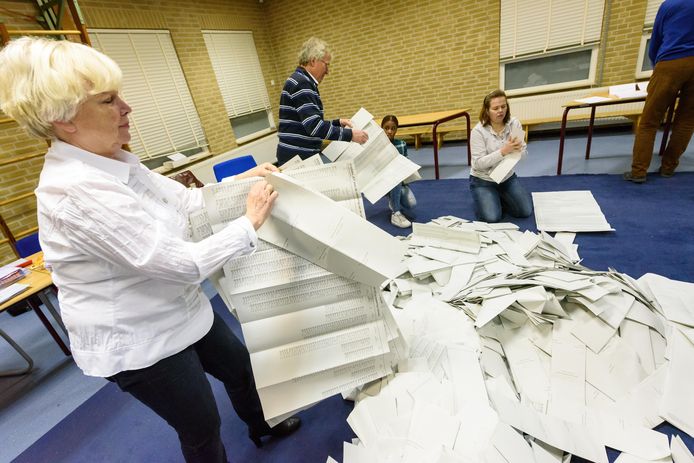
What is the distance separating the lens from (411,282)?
6.87 feet

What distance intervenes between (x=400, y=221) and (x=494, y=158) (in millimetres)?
950

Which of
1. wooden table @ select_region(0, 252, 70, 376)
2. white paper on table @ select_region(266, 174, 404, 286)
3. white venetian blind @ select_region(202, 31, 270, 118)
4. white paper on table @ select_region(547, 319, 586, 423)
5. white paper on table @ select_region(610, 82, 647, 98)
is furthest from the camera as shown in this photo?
white venetian blind @ select_region(202, 31, 270, 118)

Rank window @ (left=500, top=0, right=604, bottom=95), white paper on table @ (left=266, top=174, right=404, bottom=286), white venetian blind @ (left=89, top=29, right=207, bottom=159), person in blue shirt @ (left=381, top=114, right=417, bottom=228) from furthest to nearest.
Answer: window @ (left=500, top=0, right=604, bottom=95), white venetian blind @ (left=89, top=29, right=207, bottom=159), person in blue shirt @ (left=381, top=114, right=417, bottom=228), white paper on table @ (left=266, top=174, right=404, bottom=286)

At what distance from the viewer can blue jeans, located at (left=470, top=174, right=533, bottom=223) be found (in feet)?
9.24

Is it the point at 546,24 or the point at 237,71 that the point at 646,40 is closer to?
the point at 546,24

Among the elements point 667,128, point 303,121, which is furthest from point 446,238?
point 667,128

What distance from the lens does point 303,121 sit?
2.34 m

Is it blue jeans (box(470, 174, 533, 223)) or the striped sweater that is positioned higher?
the striped sweater

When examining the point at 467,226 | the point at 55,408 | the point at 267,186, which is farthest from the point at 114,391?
the point at 467,226

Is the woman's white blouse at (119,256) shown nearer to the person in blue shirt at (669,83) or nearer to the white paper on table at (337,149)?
the white paper on table at (337,149)

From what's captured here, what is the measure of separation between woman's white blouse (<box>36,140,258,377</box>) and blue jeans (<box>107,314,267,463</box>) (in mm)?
53

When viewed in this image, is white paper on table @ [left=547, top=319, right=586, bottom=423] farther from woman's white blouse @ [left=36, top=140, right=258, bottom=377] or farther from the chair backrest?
the chair backrest

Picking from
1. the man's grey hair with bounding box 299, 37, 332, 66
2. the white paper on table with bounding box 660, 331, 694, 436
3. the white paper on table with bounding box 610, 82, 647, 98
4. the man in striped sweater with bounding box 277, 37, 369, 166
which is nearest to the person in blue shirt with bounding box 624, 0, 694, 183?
the white paper on table with bounding box 610, 82, 647, 98

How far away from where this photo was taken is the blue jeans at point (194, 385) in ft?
2.89
